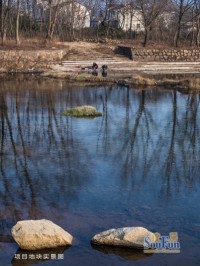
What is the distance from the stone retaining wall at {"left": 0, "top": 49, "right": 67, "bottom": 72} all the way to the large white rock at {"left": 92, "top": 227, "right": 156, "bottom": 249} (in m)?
22.8

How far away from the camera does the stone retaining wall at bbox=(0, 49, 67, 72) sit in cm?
2827

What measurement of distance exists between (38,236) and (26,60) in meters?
23.6

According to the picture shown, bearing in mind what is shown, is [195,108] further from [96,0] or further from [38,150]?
[96,0]

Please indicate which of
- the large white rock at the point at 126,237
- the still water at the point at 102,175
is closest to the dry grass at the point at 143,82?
the still water at the point at 102,175

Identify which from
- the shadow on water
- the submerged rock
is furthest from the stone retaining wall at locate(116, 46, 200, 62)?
the shadow on water

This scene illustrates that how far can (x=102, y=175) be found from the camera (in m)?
9.31

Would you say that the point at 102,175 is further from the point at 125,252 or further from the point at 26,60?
the point at 26,60

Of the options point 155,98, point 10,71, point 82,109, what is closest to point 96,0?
point 10,71

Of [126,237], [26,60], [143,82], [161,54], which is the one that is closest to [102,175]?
[126,237]

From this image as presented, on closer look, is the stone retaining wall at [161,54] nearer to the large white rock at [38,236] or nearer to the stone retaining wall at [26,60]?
the stone retaining wall at [26,60]

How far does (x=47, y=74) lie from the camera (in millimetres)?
26109

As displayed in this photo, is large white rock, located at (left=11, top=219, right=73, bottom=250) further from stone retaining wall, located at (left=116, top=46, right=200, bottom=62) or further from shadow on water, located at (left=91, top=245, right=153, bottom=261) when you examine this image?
stone retaining wall, located at (left=116, top=46, right=200, bottom=62)

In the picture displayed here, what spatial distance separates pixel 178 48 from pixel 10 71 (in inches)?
498

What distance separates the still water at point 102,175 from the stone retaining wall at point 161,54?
15834 mm
